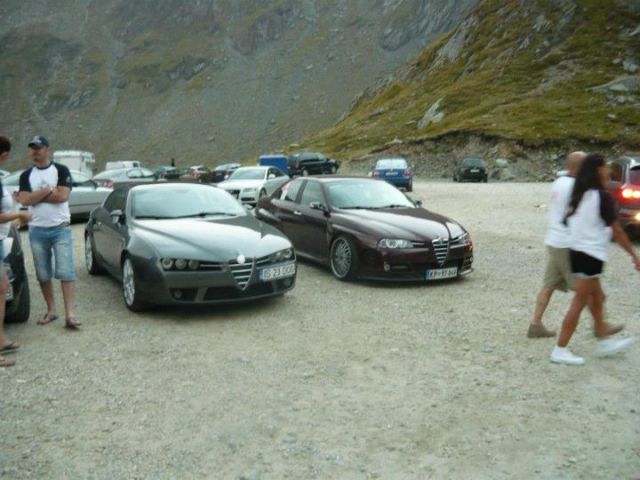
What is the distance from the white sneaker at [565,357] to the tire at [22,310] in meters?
5.45

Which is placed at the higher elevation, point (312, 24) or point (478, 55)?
point (312, 24)

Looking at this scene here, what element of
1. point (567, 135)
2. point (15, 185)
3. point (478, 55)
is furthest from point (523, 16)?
point (15, 185)

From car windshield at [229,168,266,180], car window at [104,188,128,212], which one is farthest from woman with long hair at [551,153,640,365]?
car windshield at [229,168,266,180]

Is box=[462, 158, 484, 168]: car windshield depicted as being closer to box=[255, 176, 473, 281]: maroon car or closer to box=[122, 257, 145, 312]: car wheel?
box=[255, 176, 473, 281]: maroon car

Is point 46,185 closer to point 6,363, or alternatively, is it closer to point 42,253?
point 42,253

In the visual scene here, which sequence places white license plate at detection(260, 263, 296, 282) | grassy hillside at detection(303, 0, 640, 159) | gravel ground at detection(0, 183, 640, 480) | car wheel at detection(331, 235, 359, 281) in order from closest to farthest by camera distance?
1. gravel ground at detection(0, 183, 640, 480)
2. white license plate at detection(260, 263, 296, 282)
3. car wheel at detection(331, 235, 359, 281)
4. grassy hillside at detection(303, 0, 640, 159)

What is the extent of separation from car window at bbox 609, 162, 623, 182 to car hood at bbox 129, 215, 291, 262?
762cm

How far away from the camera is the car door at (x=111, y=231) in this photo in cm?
811

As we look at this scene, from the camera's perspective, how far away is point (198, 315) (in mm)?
7332

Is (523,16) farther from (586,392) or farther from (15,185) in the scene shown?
(586,392)

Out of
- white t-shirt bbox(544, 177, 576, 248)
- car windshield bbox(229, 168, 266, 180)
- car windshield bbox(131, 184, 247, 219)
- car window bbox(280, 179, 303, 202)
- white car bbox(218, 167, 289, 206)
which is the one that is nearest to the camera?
white t-shirt bbox(544, 177, 576, 248)

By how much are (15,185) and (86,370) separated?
45.3 ft

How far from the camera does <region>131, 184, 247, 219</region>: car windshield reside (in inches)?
330

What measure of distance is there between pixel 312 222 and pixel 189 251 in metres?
3.28
